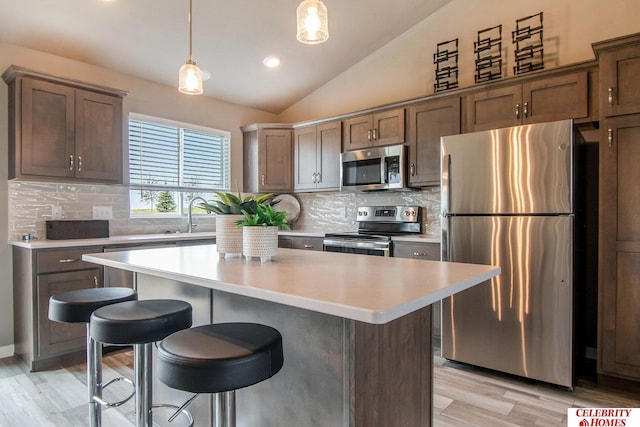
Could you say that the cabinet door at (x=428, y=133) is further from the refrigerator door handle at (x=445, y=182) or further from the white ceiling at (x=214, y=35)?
the white ceiling at (x=214, y=35)

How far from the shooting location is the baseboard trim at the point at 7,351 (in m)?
3.03

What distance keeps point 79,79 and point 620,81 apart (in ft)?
13.7

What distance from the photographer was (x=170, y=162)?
411 centimetres

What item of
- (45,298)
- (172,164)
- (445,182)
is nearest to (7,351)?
Result: (45,298)

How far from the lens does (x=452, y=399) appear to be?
234 centimetres

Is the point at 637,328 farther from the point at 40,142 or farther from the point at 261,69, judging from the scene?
the point at 40,142

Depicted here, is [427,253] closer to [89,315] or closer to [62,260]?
[89,315]

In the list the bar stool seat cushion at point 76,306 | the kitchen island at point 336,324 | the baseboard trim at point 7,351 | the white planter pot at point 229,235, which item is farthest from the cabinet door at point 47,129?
the white planter pot at point 229,235

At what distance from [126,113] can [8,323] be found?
2.07m

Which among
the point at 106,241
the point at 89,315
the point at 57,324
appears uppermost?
the point at 106,241

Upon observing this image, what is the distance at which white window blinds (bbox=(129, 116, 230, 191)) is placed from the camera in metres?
3.83

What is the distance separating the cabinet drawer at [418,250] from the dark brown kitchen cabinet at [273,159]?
5.63ft

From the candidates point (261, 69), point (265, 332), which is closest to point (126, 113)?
point (261, 69)

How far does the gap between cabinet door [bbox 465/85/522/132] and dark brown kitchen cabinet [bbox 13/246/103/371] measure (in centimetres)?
320
